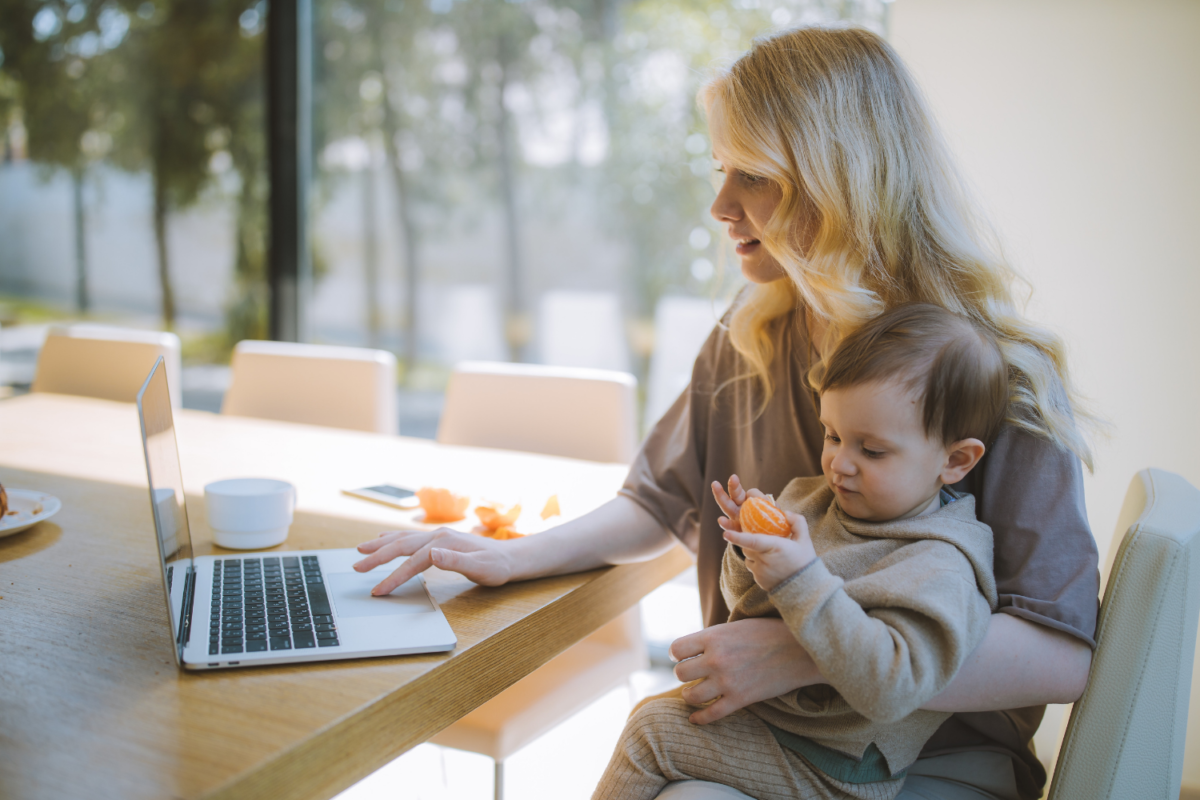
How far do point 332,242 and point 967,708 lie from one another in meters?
3.11

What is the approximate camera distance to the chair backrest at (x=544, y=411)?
2025 mm

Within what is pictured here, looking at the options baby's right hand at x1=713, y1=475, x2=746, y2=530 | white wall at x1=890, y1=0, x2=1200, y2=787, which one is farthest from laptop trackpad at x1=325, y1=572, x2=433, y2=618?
white wall at x1=890, y1=0, x2=1200, y2=787

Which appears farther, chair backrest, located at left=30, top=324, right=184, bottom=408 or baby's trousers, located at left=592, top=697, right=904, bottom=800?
chair backrest, located at left=30, top=324, right=184, bottom=408

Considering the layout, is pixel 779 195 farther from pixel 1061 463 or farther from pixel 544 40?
pixel 544 40

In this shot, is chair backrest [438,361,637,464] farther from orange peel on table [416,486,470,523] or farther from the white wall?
the white wall

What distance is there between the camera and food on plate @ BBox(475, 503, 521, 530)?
135cm

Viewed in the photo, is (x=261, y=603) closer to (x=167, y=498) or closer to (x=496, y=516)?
(x=167, y=498)

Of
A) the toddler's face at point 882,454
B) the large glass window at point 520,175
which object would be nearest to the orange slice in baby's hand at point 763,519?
the toddler's face at point 882,454

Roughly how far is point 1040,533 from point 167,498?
95 centimetres

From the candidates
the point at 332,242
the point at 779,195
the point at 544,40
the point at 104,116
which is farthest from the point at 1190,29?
the point at 104,116

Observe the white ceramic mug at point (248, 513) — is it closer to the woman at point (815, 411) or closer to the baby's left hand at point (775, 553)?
the woman at point (815, 411)

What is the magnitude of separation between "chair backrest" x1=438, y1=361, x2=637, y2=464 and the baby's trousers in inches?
39.0

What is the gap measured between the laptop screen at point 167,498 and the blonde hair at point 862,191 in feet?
2.50

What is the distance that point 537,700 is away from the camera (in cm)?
150
